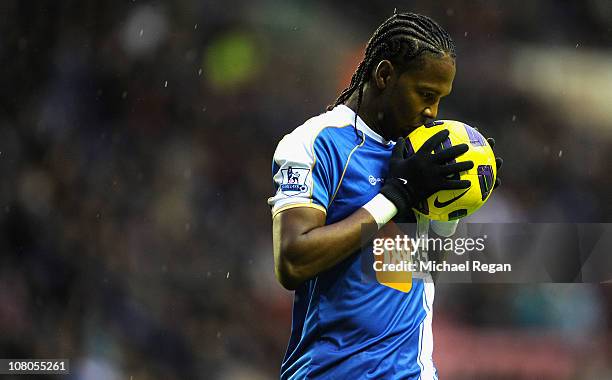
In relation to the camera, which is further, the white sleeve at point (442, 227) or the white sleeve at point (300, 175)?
the white sleeve at point (442, 227)

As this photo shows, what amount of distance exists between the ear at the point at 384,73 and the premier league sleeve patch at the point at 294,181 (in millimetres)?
476

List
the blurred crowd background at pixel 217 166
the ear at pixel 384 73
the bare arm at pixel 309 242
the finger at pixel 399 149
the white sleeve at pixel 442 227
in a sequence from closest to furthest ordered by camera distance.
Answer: the bare arm at pixel 309 242 → the finger at pixel 399 149 → the ear at pixel 384 73 → the white sleeve at pixel 442 227 → the blurred crowd background at pixel 217 166

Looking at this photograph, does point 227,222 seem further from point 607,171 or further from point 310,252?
point 310,252

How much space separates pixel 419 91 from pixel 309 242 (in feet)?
2.24

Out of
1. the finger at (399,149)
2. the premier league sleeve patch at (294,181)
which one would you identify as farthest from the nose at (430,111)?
the premier league sleeve patch at (294,181)

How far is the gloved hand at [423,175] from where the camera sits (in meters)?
2.77

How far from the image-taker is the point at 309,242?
2.66m

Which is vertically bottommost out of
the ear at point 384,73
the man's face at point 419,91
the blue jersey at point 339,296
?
the blue jersey at point 339,296

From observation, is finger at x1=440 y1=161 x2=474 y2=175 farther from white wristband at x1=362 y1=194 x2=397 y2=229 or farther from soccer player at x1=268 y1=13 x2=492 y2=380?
white wristband at x1=362 y1=194 x2=397 y2=229

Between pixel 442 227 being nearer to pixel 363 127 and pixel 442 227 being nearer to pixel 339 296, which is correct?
pixel 363 127

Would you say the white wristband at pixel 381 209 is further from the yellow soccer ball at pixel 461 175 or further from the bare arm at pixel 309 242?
the yellow soccer ball at pixel 461 175

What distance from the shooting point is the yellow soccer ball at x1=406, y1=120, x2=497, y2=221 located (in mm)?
2896

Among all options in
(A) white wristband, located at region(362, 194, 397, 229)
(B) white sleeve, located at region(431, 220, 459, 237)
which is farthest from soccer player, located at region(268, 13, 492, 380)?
(B) white sleeve, located at region(431, 220, 459, 237)

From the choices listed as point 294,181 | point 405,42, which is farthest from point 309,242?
point 405,42
